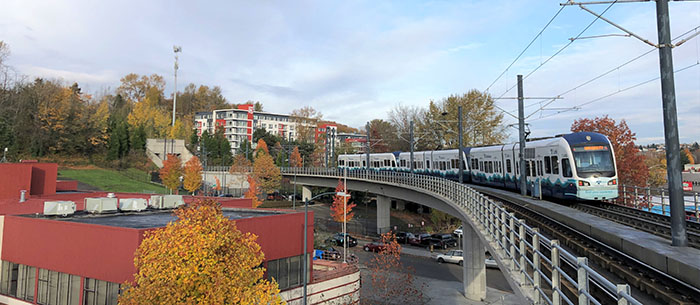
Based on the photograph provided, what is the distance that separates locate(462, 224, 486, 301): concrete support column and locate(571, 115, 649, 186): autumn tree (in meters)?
23.7

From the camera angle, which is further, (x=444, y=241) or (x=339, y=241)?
(x=444, y=241)

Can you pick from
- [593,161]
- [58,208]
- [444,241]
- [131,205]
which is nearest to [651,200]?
[593,161]

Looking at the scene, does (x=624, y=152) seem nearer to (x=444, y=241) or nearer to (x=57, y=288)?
(x=444, y=241)

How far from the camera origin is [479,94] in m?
62.0

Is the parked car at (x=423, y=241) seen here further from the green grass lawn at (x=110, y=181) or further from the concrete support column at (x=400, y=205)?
the green grass lawn at (x=110, y=181)

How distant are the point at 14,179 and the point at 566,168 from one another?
107ft

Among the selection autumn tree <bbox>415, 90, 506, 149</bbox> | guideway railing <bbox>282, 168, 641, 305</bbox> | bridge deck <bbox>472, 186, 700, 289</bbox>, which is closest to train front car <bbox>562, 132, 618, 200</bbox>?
guideway railing <bbox>282, 168, 641, 305</bbox>

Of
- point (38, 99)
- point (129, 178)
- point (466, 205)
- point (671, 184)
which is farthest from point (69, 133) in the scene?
point (671, 184)

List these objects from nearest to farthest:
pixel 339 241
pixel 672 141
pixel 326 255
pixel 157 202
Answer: pixel 672 141 → pixel 157 202 → pixel 326 255 → pixel 339 241

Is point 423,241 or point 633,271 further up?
point 633,271

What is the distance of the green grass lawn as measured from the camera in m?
57.5

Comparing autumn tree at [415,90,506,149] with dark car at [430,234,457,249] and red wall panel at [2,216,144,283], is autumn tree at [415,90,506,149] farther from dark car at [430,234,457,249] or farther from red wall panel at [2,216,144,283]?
red wall panel at [2,216,144,283]

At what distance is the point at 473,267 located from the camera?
25859mm

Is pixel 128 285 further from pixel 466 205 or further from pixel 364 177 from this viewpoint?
pixel 364 177
